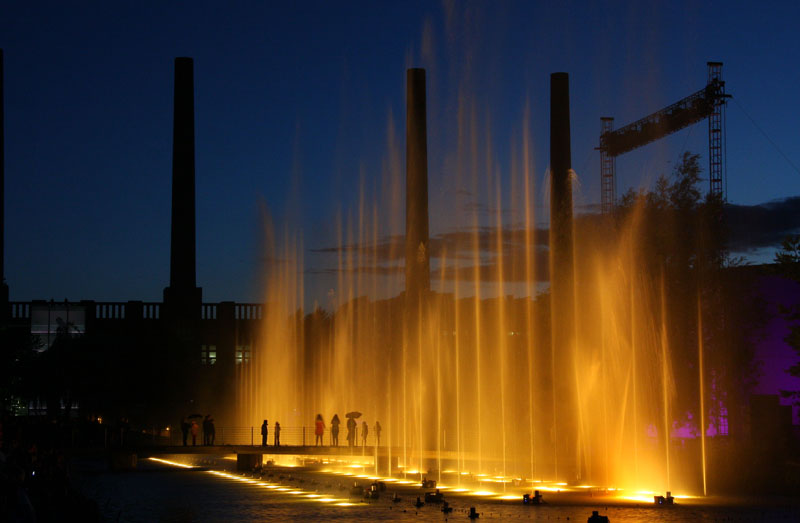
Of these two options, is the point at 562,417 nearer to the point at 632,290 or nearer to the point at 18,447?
the point at 632,290

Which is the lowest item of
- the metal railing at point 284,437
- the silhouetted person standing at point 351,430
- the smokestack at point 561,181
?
the metal railing at point 284,437

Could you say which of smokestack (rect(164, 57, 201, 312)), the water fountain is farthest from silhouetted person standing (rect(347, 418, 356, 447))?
smokestack (rect(164, 57, 201, 312))

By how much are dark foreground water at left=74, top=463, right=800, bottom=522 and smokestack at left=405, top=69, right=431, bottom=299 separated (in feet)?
57.5

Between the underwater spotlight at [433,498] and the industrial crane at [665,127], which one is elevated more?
the industrial crane at [665,127]

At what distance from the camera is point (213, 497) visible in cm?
2627

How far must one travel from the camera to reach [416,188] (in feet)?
152

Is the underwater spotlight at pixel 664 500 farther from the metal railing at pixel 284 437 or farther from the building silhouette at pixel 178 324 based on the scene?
the building silhouette at pixel 178 324

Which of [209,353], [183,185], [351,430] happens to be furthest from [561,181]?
[209,353]

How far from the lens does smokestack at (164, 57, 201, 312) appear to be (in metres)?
73.1

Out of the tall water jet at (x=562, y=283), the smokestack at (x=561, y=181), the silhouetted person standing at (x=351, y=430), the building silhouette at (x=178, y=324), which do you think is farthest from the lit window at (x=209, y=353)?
the smokestack at (x=561, y=181)

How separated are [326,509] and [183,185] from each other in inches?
2100

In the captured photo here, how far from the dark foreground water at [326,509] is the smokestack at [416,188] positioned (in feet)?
57.5

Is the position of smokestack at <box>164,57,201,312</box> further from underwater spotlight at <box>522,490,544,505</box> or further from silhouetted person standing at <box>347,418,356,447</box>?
underwater spotlight at <box>522,490,544,505</box>

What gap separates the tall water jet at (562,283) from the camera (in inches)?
1517
